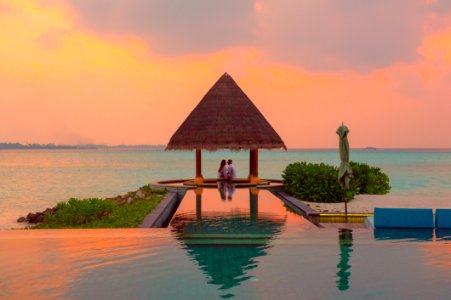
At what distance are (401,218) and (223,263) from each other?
229 inches

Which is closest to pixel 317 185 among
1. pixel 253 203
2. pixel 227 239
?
pixel 253 203

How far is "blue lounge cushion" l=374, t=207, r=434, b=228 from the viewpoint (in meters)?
12.7

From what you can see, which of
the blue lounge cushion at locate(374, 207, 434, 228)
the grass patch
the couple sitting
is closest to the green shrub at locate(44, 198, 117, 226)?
the grass patch

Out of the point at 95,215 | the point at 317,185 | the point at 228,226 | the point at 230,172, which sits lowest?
the point at 95,215

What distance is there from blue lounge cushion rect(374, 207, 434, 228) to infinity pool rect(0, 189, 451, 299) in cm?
68

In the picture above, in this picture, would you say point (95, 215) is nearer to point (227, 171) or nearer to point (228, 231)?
point (228, 231)

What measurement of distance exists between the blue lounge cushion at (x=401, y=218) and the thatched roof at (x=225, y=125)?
35.4ft

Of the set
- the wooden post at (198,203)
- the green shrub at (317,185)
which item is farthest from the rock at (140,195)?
the green shrub at (317,185)

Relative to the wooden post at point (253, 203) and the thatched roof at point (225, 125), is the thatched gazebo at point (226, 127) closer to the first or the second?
the thatched roof at point (225, 125)

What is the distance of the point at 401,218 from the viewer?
41.7 ft

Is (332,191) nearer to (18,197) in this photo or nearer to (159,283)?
(159,283)

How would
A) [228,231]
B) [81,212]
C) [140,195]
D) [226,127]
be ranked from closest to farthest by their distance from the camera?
1. [228,231]
2. [81,212]
3. [140,195]
4. [226,127]

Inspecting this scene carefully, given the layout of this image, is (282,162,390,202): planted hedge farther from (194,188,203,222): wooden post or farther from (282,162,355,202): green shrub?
(194,188,203,222): wooden post

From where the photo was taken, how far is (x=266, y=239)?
10930 mm
